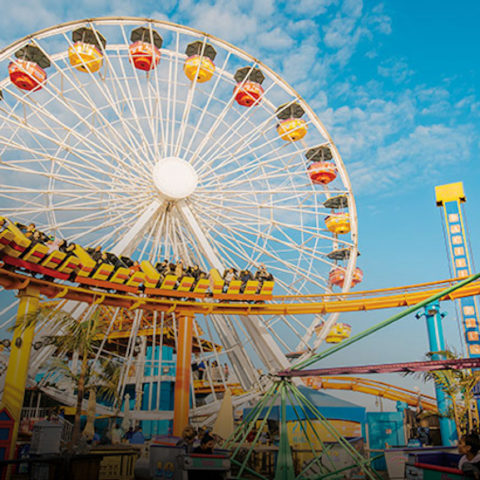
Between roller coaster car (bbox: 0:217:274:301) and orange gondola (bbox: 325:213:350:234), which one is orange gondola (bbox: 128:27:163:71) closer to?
roller coaster car (bbox: 0:217:274:301)

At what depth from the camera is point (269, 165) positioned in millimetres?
21641

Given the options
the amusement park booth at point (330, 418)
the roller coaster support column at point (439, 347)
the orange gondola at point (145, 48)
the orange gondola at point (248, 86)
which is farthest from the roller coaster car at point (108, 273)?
the orange gondola at point (145, 48)

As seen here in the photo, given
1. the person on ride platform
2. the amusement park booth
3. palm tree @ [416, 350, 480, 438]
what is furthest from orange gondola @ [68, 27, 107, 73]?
the person on ride platform

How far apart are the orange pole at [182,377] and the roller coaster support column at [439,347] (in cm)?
892

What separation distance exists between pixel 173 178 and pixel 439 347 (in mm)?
12389

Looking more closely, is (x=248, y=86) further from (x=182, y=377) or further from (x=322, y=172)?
(x=182, y=377)

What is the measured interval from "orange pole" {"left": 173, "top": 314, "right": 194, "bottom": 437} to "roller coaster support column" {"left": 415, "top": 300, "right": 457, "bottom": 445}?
892cm

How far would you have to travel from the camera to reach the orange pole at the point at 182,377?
15.7 meters

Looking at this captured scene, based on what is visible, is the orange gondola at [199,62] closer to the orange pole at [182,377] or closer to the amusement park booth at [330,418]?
the orange pole at [182,377]

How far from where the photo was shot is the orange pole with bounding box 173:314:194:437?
15.7 metres

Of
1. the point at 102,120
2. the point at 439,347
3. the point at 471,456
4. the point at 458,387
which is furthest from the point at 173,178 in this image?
the point at 471,456

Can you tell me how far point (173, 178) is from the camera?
63.4 feet

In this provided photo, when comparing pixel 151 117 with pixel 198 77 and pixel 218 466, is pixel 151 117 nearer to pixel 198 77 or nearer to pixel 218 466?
pixel 198 77

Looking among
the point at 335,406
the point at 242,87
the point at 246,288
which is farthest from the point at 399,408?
the point at 242,87
